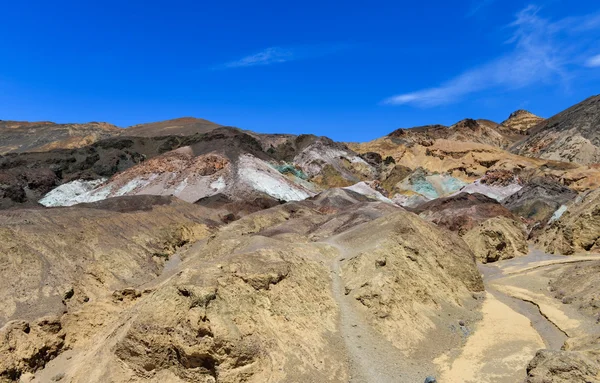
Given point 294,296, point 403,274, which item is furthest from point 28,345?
point 403,274

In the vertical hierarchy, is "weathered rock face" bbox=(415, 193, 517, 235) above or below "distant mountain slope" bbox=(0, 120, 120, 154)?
below

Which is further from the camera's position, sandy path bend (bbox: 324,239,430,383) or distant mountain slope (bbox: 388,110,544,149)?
distant mountain slope (bbox: 388,110,544,149)

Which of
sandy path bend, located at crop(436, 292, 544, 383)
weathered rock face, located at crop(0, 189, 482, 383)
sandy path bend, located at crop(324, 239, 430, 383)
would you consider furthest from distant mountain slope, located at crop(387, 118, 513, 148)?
sandy path bend, located at crop(324, 239, 430, 383)

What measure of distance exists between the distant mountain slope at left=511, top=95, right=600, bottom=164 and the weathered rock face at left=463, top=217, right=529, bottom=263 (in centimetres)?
6559

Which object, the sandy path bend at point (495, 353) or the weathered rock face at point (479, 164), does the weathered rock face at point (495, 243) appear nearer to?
the sandy path bend at point (495, 353)

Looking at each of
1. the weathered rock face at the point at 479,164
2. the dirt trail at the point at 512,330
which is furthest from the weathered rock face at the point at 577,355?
the weathered rock face at the point at 479,164

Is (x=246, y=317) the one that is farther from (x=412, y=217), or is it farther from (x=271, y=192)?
(x=271, y=192)

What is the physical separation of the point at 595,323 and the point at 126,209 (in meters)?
33.0

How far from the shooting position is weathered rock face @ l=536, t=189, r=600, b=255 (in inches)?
1150

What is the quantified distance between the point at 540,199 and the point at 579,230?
25190 mm

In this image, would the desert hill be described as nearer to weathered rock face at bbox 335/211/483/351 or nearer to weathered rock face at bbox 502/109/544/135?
weathered rock face at bbox 335/211/483/351

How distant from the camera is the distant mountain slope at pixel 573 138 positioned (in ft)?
289

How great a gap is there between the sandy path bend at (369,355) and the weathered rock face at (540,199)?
41040mm

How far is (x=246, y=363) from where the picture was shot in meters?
13.6
